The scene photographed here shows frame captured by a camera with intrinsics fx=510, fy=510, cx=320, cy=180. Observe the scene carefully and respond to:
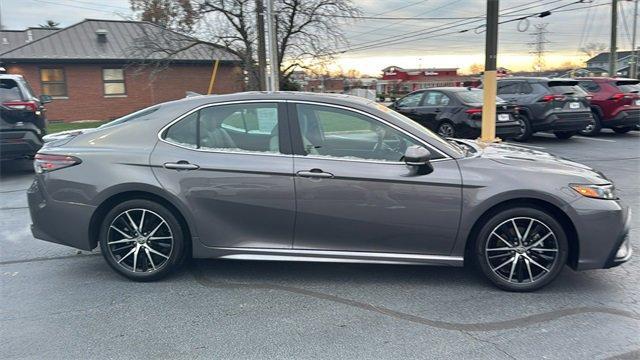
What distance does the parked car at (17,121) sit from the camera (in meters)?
8.95

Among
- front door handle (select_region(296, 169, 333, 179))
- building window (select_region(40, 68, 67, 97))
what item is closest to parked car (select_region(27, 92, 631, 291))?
front door handle (select_region(296, 169, 333, 179))

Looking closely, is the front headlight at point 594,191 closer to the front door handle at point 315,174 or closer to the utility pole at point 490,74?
the front door handle at point 315,174

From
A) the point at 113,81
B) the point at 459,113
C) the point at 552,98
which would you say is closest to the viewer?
the point at 459,113

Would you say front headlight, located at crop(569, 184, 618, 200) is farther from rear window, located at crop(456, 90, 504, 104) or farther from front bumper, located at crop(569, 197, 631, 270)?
rear window, located at crop(456, 90, 504, 104)

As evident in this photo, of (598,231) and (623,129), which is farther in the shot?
(623,129)

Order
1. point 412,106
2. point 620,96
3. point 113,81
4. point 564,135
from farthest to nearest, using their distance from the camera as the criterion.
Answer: point 113,81, point 564,135, point 620,96, point 412,106

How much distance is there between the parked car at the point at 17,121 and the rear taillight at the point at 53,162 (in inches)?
218

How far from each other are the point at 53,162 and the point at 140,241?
1007mm

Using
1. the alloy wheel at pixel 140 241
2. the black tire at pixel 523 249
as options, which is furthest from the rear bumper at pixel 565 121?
the alloy wheel at pixel 140 241

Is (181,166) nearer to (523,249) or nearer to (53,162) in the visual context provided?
(53,162)

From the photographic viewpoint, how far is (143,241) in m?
4.30

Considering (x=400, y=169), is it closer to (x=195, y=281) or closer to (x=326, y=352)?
(x=326, y=352)

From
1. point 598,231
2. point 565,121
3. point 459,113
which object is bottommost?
point 598,231

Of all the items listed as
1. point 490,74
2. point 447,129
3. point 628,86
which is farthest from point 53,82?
point 628,86
